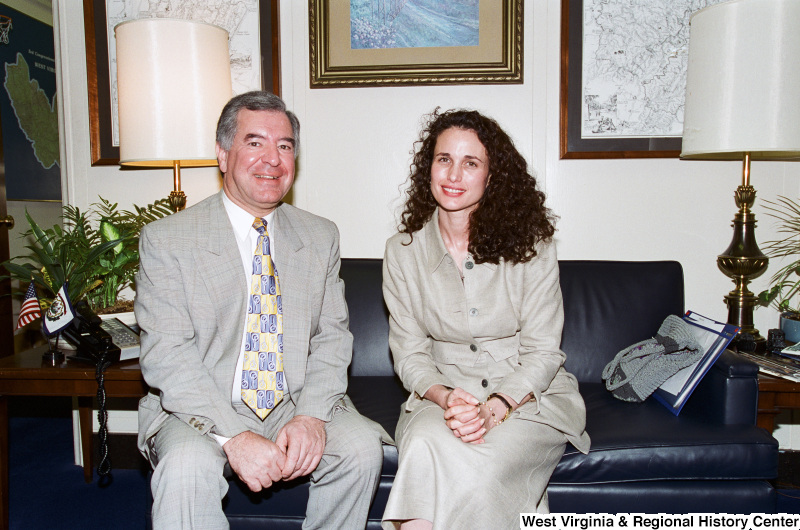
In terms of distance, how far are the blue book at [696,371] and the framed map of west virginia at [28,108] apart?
12.9 ft

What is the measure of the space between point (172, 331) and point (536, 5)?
1.99 meters

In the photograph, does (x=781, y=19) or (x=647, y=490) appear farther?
(x=781, y=19)

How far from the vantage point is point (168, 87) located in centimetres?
220

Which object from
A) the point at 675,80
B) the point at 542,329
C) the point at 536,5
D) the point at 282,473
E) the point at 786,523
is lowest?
the point at 786,523

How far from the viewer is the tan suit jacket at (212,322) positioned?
1.61m

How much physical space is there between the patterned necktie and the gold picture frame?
1.17 m

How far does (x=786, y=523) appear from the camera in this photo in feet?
5.76

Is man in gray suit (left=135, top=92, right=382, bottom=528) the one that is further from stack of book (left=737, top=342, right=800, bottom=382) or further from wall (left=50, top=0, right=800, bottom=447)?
stack of book (left=737, top=342, right=800, bottom=382)

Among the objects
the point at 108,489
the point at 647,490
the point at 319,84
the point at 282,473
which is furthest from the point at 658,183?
the point at 108,489

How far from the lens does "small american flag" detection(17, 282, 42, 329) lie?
2064mm

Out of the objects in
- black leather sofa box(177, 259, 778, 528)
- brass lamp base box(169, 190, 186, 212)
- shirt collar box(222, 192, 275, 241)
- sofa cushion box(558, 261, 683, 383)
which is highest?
brass lamp base box(169, 190, 186, 212)

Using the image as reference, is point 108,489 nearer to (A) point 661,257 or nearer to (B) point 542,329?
(B) point 542,329

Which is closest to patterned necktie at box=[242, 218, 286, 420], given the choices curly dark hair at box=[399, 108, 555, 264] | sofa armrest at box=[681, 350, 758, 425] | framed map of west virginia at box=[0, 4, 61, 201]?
curly dark hair at box=[399, 108, 555, 264]

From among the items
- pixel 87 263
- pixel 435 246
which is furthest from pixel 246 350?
pixel 87 263
